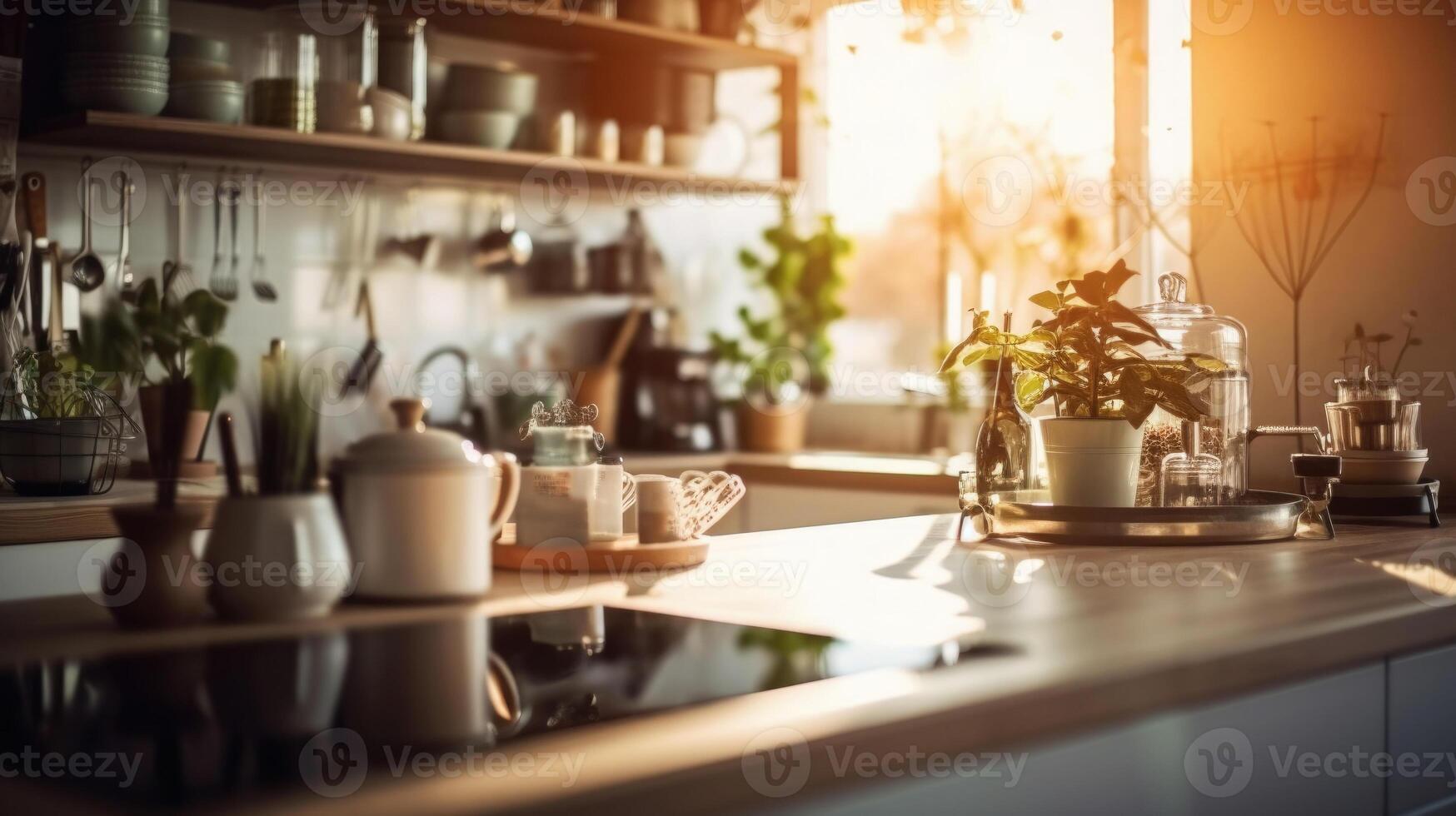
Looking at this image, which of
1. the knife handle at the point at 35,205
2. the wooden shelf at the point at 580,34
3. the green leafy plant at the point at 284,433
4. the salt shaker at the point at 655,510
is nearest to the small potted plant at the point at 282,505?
the green leafy plant at the point at 284,433

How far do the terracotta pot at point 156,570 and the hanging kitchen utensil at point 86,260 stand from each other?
2.11 metres

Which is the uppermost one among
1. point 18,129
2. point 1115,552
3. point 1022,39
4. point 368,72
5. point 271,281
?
point 1022,39

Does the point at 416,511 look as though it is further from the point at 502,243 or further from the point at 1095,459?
the point at 502,243

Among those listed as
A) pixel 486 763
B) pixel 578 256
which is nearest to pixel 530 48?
pixel 578 256

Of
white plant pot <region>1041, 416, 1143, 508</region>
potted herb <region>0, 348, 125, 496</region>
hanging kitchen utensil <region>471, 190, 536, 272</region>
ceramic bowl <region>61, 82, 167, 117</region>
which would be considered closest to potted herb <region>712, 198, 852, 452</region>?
hanging kitchen utensil <region>471, 190, 536, 272</region>

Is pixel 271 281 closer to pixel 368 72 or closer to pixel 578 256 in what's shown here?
pixel 368 72

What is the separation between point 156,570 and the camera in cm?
104

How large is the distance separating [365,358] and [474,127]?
2.10 ft

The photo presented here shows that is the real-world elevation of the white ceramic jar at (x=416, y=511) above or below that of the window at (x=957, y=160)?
below

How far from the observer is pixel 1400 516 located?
1.86 metres

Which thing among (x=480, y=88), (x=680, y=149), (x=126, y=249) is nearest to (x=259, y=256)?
(x=126, y=249)

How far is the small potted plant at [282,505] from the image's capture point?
3.18 feet

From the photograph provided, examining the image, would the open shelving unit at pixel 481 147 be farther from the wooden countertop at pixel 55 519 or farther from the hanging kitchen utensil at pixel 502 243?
the wooden countertop at pixel 55 519

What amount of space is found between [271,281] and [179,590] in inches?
94.9
